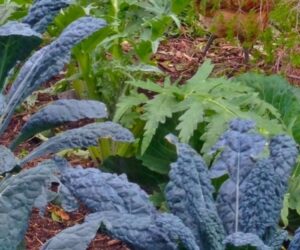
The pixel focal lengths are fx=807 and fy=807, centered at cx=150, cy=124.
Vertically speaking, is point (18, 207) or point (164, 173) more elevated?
point (18, 207)

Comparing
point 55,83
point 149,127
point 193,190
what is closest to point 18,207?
point 193,190

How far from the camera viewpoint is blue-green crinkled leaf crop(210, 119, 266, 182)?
184 centimetres

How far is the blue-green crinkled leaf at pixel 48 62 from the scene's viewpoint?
208 cm

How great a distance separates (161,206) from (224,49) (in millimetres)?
2293

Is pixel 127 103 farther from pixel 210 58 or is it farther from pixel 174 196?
pixel 210 58

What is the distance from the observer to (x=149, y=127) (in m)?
3.27

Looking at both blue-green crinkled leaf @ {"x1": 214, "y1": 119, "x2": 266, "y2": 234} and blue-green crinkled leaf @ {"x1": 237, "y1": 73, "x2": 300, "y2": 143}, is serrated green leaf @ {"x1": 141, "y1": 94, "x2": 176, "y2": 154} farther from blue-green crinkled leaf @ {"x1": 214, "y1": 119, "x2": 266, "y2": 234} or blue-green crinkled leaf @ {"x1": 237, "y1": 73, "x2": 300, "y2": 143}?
Result: blue-green crinkled leaf @ {"x1": 214, "y1": 119, "x2": 266, "y2": 234}

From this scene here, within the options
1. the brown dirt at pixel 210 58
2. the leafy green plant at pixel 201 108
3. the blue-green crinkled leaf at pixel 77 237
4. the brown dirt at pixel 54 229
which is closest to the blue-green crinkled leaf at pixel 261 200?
the blue-green crinkled leaf at pixel 77 237

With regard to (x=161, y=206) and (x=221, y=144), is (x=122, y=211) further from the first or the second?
(x=161, y=206)

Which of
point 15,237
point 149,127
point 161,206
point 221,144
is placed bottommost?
point 161,206

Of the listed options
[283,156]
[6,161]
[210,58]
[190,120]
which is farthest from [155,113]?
[210,58]

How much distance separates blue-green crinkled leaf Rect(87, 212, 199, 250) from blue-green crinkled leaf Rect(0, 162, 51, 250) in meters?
0.13

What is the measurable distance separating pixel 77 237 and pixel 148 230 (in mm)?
153

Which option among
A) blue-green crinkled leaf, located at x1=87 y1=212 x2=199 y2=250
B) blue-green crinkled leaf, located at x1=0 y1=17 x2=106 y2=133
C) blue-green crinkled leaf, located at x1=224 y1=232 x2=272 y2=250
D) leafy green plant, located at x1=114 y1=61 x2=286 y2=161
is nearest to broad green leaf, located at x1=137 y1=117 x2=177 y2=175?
leafy green plant, located at x1=114 y1=61 x2=286 y2=161
